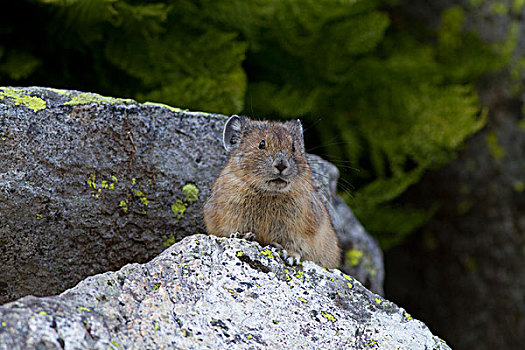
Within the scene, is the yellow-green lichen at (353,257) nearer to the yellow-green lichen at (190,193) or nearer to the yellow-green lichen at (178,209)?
the yellow-green lichen at (190,193)

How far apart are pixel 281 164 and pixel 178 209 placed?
1214 mm

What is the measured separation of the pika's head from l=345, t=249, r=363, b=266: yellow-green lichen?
66.2 inches

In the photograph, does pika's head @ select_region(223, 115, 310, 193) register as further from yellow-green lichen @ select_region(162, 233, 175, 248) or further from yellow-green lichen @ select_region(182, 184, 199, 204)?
yellow-green lichen @ select_region(162, 233, 175, 248)

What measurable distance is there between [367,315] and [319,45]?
4636 millimetres

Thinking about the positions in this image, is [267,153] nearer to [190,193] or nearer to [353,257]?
[190,193]

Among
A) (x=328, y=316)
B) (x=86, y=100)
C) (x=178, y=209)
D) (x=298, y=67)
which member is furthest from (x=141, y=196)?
(x=298, y=67)

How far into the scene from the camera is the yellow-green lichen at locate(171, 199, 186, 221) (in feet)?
18.7

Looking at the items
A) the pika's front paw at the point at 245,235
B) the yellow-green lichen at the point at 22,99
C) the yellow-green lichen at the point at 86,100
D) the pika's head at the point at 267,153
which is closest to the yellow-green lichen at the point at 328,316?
the pika's front paw at the point at 245,235

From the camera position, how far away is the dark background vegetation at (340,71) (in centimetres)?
671

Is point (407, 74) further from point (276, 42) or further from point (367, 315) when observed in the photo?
point (367, 315)

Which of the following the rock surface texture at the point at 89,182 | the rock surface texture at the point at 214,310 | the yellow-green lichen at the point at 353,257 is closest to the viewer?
the rock surface texture at the point at 214,310

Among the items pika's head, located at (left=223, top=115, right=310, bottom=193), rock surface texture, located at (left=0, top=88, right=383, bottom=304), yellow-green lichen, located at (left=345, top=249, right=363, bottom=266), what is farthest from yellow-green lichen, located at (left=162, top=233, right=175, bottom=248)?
yellow-green lichen, located at (left=345, top=249, right=363, bottom=266)

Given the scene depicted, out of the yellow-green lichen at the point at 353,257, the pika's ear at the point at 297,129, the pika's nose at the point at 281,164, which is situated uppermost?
the pika's ear at the point at 297,129

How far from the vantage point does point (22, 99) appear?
5.00 meters
